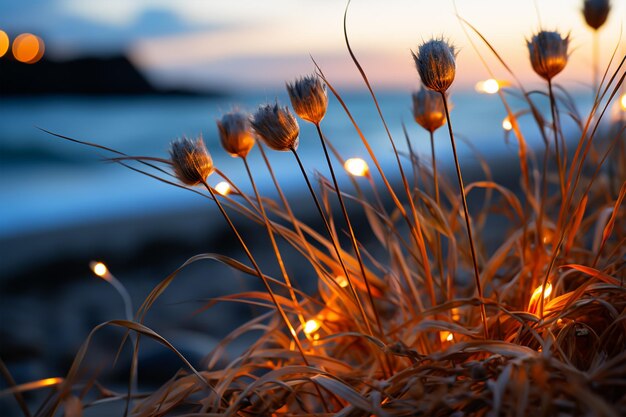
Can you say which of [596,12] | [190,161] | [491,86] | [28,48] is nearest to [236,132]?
[190,161]

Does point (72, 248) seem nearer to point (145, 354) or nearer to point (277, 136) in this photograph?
point (145, 354)

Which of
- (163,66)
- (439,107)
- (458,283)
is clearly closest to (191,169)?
(439,107)

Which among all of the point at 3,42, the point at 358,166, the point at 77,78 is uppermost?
the point at 3,42

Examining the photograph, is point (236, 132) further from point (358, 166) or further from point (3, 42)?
point (3, 42)

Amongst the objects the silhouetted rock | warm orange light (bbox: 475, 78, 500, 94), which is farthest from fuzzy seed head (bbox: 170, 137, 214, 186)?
the silhouetted rock

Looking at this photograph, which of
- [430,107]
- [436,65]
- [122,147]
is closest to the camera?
[436,65]

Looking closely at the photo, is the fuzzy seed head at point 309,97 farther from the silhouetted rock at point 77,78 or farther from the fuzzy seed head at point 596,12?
the silhouetted rock at point 77,78
